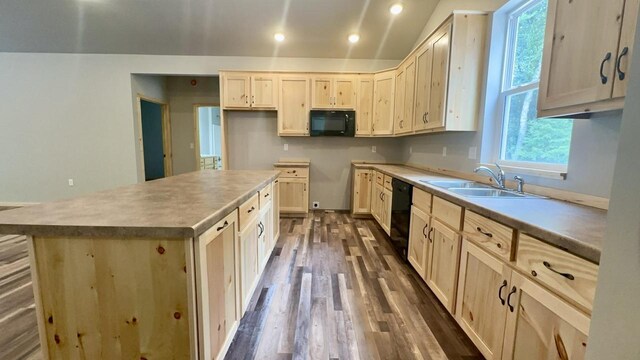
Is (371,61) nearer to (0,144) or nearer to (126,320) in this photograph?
(126,320)

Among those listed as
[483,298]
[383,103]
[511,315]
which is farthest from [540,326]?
[383,103]

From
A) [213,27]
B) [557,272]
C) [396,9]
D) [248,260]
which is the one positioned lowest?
[248,260]

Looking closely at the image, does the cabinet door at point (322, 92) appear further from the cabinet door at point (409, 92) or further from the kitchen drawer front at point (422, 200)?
the kitchen drawer front at point (422, 200)

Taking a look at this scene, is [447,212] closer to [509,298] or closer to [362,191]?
[509,298]

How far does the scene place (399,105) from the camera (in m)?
4.06

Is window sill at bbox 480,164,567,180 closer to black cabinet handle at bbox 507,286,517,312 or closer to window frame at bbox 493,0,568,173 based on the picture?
window frame at bbox 493,0,568,173

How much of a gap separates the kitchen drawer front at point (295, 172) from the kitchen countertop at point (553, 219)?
2845 mm

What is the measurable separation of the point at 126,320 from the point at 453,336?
187cm

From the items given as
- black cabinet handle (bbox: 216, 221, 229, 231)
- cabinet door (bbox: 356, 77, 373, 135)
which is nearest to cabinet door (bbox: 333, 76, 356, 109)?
cabinet door (bbox: 356, 77, 373, 135)

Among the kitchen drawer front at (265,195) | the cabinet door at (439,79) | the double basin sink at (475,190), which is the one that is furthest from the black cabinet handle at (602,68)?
the kitchen drawer front at (265,195)

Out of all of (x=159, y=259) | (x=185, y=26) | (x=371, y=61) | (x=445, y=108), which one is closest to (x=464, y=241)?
(x=445, y=108)

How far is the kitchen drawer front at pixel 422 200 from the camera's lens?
2248 mm

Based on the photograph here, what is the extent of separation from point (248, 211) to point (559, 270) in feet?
5.60

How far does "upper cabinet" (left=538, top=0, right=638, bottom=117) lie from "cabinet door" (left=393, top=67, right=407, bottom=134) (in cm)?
238
